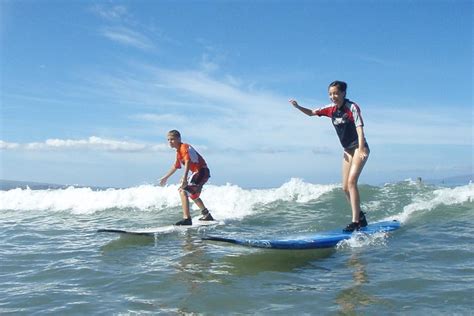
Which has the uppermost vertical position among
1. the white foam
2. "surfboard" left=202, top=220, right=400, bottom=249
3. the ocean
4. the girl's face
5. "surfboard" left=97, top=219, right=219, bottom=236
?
the girl's face

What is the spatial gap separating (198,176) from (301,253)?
3.78 metres

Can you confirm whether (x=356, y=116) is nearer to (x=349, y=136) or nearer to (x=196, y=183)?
(x=349, y=136)

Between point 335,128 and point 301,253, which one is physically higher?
point 335,128

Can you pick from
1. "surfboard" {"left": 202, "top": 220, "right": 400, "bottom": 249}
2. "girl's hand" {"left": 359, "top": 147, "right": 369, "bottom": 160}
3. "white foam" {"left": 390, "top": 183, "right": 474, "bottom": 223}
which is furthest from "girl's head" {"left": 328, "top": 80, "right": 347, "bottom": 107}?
"white foam" {"left": 390, "top": 183, "right": 474, "bottom": 223}

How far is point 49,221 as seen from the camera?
10.9m

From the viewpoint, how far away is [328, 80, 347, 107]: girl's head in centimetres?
707

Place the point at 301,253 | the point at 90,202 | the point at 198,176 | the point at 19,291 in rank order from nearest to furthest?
the point at 19,291
the point at 301,253
the point at 198,176
the point at 90,202

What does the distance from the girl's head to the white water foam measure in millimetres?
6137

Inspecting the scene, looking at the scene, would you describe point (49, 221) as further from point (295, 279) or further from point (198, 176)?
point (295, 279)

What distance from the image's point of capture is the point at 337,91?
279 inches

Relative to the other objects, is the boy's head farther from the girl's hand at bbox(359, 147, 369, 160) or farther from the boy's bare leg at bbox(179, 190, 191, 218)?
the girl's hand at bbox(359, 147, 369, 160)

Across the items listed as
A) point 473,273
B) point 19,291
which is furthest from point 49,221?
point 473,273

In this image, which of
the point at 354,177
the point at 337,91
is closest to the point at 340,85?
the point at 337,91

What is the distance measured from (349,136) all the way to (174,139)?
12.0 feet
